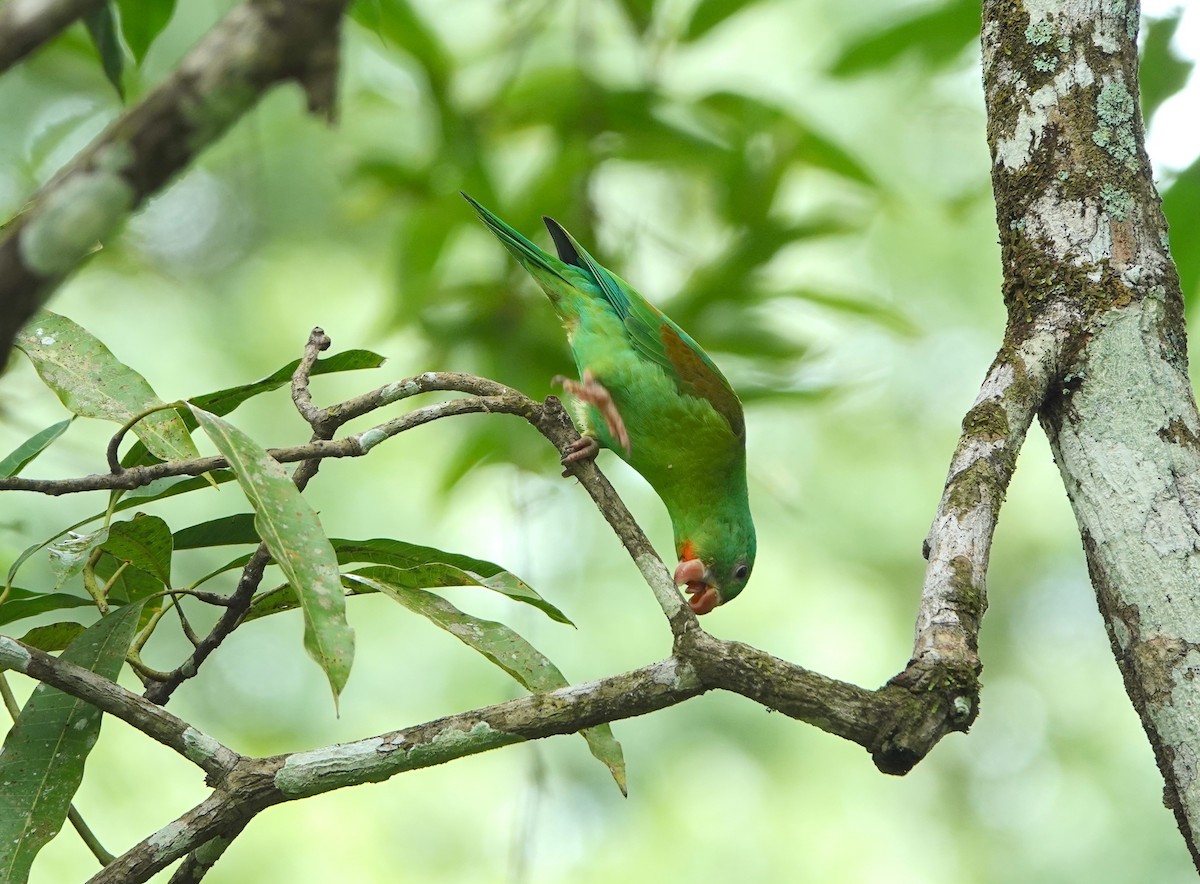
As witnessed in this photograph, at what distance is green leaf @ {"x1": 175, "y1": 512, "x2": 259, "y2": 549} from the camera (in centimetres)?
233

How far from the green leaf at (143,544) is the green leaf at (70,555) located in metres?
0.05

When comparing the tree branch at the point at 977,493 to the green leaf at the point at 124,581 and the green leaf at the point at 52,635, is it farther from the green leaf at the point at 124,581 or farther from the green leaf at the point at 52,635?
the green leaf at the point at 52,635

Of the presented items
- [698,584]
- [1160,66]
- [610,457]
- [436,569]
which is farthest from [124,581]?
[610,457]

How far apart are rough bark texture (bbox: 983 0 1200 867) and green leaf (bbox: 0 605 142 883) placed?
1.78m

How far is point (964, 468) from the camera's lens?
197cm

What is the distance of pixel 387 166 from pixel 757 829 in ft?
19.7

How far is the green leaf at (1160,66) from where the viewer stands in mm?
2674

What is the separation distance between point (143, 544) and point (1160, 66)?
255 cm

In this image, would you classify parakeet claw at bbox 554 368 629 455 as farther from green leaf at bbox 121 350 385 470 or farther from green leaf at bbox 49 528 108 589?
green leaf at bbox 49 528 108 589

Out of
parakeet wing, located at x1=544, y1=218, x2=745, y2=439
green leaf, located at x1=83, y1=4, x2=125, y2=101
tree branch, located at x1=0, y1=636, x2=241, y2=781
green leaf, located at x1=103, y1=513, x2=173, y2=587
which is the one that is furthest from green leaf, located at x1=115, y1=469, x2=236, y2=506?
parakeet wing, located at x1=544, y1=218, x2=745, y2=439

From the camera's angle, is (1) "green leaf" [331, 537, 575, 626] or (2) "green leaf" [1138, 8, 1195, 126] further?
(2) "green leaf" [1138, 8, 1195, 126]

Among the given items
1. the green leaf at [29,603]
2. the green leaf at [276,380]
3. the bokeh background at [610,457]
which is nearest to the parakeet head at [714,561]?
the bokeh background at [610,457]

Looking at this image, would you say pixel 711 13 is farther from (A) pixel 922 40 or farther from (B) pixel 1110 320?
(B) pixel 1110 320

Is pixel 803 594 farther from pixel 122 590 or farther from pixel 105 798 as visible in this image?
pixel 122 590
